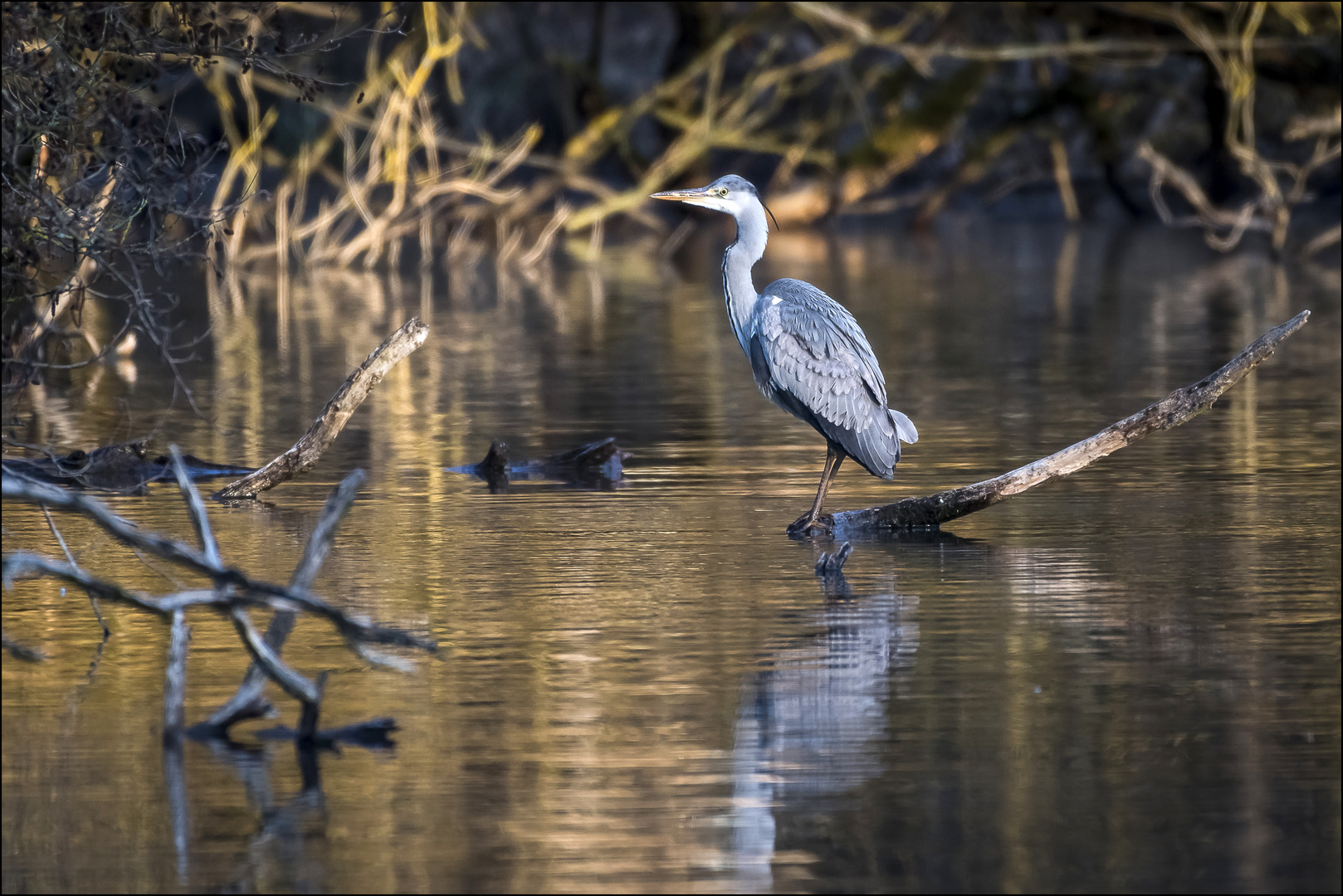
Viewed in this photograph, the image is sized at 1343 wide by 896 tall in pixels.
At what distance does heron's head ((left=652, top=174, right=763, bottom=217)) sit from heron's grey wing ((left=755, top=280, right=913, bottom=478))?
0.84 meters

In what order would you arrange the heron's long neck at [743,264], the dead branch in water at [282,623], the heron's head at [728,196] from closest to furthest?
the dead branch in water at [282,623] < the heron's long neck at [743,264] < the heron's head at [728,196]

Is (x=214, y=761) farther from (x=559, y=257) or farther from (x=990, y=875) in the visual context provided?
(x=559, y=257)

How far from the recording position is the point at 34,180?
9.09m

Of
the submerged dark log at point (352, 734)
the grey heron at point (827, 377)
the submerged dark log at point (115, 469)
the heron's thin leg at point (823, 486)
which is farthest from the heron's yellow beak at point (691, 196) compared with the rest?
the submerged dark log at point (352, 734)

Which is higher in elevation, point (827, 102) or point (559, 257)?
point (827, 102)

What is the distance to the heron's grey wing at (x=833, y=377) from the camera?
1056 cm

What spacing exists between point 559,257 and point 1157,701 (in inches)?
1223

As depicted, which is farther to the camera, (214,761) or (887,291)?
(887,291)

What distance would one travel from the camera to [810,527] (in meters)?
10.2

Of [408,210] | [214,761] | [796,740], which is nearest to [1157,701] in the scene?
[796,740]

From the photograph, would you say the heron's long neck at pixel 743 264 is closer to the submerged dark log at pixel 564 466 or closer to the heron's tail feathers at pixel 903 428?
the heron's tail feathers at pixel 903 428

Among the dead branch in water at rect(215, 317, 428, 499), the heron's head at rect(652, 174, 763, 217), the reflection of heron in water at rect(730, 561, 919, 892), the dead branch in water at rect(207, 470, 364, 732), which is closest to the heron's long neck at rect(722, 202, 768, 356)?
the heron's head at rect(652, 174, 763, 217)

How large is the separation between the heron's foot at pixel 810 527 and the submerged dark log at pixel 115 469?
3413mm

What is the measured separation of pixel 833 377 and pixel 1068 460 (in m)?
1.25
